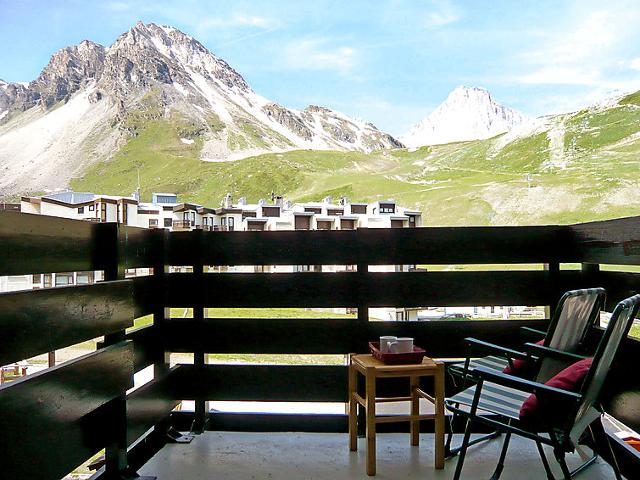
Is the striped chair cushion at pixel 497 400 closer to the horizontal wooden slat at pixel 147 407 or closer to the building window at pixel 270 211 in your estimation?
the horizontal wooden slat at pixel 147 407

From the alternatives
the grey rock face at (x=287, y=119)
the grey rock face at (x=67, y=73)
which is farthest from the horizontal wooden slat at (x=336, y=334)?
the grey rock face at (x=287, y=119)

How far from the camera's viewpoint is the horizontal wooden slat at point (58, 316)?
148cm

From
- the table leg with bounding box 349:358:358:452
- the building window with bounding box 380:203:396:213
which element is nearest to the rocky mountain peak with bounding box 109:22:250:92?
the building window with bounding box 380:203:396:213

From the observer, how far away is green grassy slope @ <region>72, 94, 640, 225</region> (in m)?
47.9

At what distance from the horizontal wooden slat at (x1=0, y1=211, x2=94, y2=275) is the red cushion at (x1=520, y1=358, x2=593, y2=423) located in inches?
69.7

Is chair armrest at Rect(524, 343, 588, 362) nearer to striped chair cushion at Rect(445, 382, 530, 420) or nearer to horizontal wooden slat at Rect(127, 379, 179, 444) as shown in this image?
striped chair cushion at Rect(445, 382, 530, 420)

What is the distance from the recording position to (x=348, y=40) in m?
65.2

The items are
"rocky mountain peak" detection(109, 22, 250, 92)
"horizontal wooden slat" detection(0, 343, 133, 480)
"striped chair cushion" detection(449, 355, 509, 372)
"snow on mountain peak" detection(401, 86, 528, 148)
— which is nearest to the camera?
"horizontal wooden slat" detection(0, 343, 133, 480)

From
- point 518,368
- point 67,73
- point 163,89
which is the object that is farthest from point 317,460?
point 163,89

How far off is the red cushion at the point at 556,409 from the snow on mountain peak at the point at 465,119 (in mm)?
119816

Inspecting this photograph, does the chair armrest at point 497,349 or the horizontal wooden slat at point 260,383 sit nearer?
the chair armrest at point 497,349

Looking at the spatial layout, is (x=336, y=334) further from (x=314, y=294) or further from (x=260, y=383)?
(x=260, y=383)

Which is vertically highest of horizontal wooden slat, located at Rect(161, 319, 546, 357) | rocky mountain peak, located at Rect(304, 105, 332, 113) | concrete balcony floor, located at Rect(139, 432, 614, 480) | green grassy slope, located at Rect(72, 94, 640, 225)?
rocky mountain peak, located at Rect(304, 105, 332, 113)

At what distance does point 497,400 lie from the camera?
225 cm
